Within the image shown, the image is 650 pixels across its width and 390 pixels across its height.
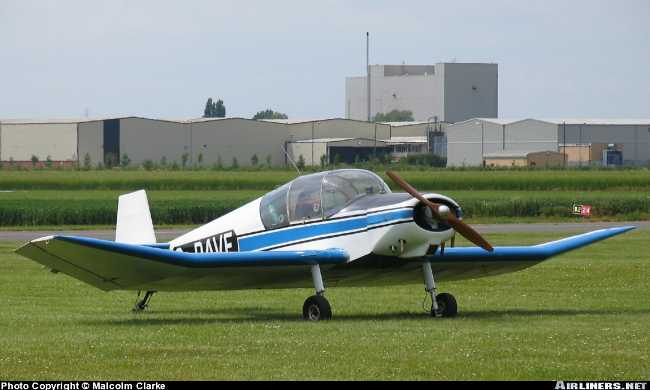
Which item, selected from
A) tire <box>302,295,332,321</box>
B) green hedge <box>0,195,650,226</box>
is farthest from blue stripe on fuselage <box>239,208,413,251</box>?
green hedge <box>0,195,650,226</box>

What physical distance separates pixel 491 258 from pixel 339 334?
179 inches

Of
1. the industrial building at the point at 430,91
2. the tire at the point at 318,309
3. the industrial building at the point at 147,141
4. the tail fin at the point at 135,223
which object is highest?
the industrial building at the point at 430,91

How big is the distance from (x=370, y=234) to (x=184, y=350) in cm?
422

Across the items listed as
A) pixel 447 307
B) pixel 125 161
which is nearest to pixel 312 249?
pixel 447 307

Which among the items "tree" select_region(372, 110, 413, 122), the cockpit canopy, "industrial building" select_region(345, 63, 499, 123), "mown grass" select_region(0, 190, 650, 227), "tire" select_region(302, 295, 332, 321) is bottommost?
"mown grass" select_region(0, 190, 650, 227)

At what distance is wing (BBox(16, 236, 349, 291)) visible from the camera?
16344mm

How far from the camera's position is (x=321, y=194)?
59.9 ft

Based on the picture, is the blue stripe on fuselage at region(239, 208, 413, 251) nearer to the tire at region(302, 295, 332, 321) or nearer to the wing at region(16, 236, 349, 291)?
the wing at region(16, 236, 349, 291)

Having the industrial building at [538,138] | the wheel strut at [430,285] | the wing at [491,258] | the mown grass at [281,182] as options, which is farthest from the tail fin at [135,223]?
the industrial building at [538,138]

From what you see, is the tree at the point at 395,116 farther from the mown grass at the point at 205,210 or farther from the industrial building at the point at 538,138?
the mown grass at the point at 205,210

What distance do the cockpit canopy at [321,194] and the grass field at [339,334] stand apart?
1.51m

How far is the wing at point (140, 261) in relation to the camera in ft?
53.6

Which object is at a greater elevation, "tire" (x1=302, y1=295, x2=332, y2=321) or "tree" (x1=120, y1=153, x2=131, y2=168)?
"tree" (x1=120, y1=153, x2=131, y2=168)

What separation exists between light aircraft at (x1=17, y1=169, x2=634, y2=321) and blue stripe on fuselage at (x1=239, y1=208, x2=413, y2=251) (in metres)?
0.01
